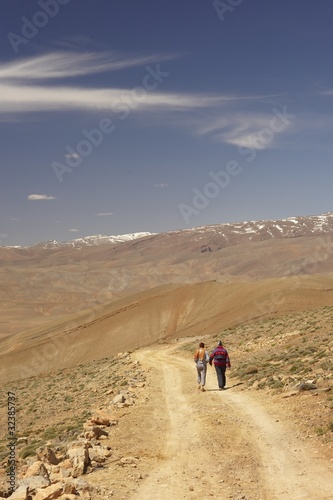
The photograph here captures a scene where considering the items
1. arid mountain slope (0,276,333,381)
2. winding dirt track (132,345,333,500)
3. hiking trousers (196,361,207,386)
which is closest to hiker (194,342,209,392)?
hiking trousers (196,361,207,386)

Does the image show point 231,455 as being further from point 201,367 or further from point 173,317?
point 173,317

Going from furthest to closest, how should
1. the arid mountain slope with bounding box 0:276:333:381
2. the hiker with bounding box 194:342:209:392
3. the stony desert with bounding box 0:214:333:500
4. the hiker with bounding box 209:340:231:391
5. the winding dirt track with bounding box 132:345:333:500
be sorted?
the arid mountain slope with bounding box 0:276:333:381, the hiker with bounding box 194:342:209:392, the hiker with bounding box 209:340:231:391, the stony desert with bounding box 0:214:333:500, the winding dirt track with bounding box 132:345:333:500

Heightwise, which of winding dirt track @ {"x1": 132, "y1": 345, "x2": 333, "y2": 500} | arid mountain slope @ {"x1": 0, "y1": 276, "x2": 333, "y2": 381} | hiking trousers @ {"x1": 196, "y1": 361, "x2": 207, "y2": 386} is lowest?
winding dirt track @ {"x1": 132, "y1": 345, "x2": 333, "y2": 500}

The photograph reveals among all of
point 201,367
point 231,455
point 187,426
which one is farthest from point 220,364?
point 231,455

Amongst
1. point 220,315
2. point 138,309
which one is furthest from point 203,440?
point 138,309

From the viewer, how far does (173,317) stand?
5884 centimetres

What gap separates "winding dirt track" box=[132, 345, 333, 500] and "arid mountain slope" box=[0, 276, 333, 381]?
104 ft

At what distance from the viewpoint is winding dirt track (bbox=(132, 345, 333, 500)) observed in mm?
8172

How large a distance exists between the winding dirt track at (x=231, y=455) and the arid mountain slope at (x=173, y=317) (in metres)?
31.8

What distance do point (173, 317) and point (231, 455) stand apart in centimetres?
4906

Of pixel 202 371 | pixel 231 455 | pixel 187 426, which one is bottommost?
pixel 231 455

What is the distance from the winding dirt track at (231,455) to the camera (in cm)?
817

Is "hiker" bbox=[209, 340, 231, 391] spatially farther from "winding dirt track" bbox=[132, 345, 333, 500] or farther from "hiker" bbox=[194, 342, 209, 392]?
"winding dirt track" bbox=[132, 345, 333, 500]

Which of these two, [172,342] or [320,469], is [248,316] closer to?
Answer: [172,342]
